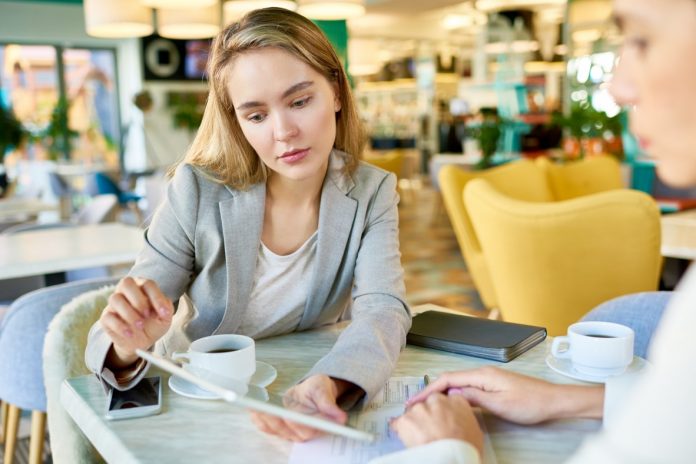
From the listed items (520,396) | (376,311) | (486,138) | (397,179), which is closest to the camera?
(520,396)

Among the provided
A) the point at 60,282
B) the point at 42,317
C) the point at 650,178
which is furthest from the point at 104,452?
the point at 650,178

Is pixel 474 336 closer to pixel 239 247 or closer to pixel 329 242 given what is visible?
pixel 329 242

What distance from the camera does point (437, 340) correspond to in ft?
4.21

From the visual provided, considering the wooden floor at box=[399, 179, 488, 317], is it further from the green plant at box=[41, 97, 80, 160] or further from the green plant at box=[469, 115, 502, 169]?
the green plant at box=[41, 97, 80, 160]

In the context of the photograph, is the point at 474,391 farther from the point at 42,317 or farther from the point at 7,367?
the point at 7,367

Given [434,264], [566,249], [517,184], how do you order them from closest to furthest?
[566,249] → [517,184] → [434,264]

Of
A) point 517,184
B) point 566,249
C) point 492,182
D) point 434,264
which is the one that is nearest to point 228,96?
point 566,249

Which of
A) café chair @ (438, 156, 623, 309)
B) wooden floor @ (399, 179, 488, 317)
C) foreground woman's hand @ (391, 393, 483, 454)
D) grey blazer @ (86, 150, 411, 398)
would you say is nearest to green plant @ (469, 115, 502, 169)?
wooden floor @ (399, 179, 488, 317)

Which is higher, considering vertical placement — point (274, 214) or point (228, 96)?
point (228, 96)

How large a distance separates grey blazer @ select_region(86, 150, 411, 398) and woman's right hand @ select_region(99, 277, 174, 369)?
0.21 metres

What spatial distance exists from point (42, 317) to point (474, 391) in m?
1.33

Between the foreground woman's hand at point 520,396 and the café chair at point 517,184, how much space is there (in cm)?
222

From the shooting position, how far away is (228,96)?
4.60 ft

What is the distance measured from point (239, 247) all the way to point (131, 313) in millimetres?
317
